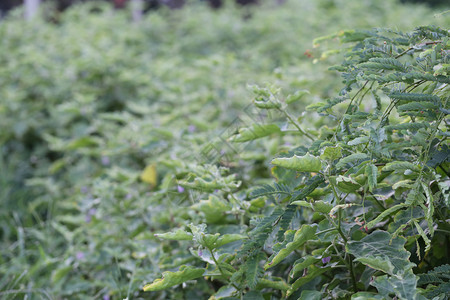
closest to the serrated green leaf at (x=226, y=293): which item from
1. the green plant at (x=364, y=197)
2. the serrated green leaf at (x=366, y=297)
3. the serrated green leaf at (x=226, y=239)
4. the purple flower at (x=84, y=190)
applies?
the green plant at (x=364, y=197)

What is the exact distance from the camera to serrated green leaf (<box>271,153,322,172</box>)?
1.00 m

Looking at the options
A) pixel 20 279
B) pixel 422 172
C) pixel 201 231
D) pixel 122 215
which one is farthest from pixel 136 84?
pixel 422 172

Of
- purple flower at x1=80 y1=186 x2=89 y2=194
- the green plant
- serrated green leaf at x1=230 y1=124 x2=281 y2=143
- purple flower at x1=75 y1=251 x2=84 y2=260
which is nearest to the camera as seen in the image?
the green plant

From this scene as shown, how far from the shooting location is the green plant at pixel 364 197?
3.24 feet

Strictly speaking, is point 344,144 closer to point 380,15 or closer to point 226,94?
point 226,94

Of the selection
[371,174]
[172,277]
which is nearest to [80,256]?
[172,277]

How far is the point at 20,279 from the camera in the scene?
1998mm

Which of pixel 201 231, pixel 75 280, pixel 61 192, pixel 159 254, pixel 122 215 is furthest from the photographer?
pixel 61 192

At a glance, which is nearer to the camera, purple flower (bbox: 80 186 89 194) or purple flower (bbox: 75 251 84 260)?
purple flower (bbox: 75 251 84 260)

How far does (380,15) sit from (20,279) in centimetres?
513

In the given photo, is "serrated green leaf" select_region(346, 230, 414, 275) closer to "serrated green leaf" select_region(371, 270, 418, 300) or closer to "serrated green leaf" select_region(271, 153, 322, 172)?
"serrated green leaf" select_region(371, 270, 418, 300)

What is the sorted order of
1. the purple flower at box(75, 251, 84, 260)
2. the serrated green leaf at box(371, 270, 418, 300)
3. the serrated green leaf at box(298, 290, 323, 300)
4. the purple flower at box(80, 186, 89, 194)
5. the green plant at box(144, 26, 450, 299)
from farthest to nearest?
the purple flower at box(80, 186, 89, 194) → the purple flower at box(75, 251, 84, 260) → the serrated green leaf at box(298, 290, 323, 300) → the green plant at box(144, 26, 450, 299) → the serrated green leaf at box(371, 270, 418, 300)

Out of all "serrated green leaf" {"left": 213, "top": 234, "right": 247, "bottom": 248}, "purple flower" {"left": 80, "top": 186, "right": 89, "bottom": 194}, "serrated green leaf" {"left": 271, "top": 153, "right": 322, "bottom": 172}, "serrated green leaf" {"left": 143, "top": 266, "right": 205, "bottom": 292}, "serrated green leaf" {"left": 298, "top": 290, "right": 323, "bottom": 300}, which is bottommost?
"purple flower" {"left": 80, "top": 186, "right": 89, "bottom": 194}

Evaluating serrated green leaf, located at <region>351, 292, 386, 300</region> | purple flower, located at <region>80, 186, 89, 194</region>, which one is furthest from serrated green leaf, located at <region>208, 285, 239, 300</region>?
purple flower, located at <region>80, 186, 89, 194</region>
